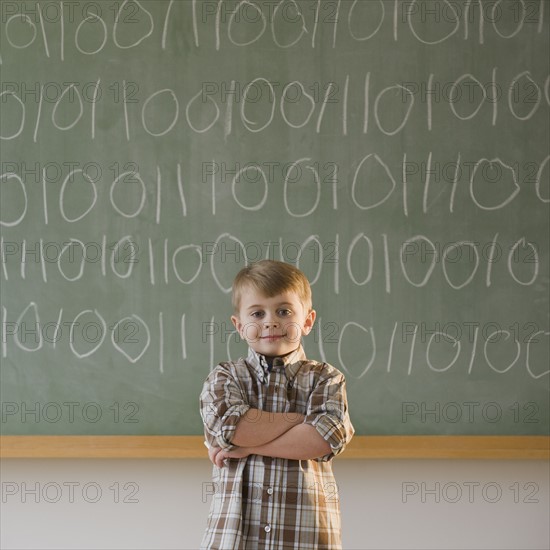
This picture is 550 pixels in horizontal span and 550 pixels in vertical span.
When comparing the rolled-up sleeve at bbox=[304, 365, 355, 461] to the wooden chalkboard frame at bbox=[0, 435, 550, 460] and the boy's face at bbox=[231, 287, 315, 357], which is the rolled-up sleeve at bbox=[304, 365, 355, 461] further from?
the wooden chalkboard frame at bbox=[0, 435, 550, 460]

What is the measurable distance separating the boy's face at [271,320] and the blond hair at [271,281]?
0.01 metres

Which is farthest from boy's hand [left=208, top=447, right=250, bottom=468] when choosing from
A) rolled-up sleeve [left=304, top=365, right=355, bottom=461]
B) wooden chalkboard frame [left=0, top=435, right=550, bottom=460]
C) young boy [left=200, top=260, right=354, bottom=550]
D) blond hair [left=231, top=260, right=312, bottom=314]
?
wooden chalkboard frame [left=0, top=435, right=550, bottom=460]

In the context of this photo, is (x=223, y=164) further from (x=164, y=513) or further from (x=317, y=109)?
(x=164, y=513)

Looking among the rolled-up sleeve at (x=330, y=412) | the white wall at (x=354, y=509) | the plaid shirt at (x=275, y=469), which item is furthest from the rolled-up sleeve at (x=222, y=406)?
the white wall at (x=354, y=509)

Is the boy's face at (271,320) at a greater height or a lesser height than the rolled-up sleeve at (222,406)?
greater

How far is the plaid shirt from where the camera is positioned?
166 centimetres

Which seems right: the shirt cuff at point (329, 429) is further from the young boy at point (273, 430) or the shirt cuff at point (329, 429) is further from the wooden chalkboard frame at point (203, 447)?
the wooden chalkboard frame at point (203, 447)

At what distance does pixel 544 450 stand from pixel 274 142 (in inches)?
53.8

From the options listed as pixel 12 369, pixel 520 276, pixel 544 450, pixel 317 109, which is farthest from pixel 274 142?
pixel 544 450

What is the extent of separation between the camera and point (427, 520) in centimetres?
265

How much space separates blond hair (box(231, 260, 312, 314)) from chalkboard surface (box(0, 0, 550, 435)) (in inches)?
34.2

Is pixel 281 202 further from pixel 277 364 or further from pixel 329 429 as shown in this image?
pixel 329 429

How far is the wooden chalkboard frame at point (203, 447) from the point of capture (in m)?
2.59

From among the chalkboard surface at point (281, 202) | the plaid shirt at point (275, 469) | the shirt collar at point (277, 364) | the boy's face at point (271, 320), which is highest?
the chalkboard surface at point (281, 202)
